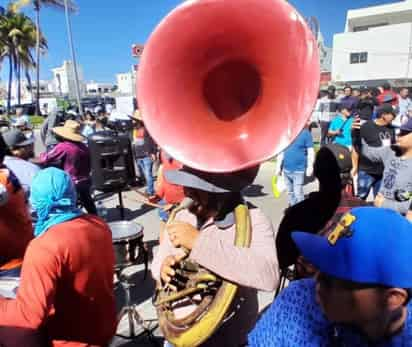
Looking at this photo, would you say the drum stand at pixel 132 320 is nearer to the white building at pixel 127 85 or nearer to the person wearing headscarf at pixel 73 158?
the person wearing headscarf at pixel 73 158

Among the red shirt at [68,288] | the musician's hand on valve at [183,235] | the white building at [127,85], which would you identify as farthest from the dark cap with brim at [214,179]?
the white building at [127,85]

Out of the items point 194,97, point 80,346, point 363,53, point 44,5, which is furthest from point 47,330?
point 363,53

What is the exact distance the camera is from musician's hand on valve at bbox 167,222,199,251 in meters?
1.23

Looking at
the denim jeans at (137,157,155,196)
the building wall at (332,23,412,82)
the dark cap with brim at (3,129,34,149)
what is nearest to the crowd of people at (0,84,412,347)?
the dark cap with brim at (3,129,34,149)

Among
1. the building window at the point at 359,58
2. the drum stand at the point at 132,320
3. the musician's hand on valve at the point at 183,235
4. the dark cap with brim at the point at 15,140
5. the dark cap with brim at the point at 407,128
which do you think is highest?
the building window at the point at 359,58

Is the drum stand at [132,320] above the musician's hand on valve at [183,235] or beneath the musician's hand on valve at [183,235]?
beneath

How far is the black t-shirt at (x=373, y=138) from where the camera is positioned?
4258 millimetres

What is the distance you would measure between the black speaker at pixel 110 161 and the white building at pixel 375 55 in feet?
94.3

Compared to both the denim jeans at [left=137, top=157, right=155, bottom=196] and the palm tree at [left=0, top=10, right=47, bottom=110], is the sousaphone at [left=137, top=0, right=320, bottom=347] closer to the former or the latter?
the denim jeans at [left=137, top=157, right=155, bottom=196]

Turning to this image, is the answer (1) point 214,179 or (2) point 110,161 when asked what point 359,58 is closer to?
(2) point 110,161

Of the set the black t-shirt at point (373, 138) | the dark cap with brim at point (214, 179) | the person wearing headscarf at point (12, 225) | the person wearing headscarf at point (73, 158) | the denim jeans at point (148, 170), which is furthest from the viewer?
the denim jeans at point (148, 170)

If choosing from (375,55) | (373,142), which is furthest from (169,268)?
(375,55)

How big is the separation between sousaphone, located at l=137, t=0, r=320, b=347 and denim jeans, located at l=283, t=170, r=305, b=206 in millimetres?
3585

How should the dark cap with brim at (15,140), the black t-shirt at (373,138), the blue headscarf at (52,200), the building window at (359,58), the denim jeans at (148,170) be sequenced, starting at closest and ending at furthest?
the blue headscarf at (52,200) → the dark cap with brim at (15,140) → the black t-shirt at (373,138) → the denim jeans at (148,170) → the building window at (359,58)
